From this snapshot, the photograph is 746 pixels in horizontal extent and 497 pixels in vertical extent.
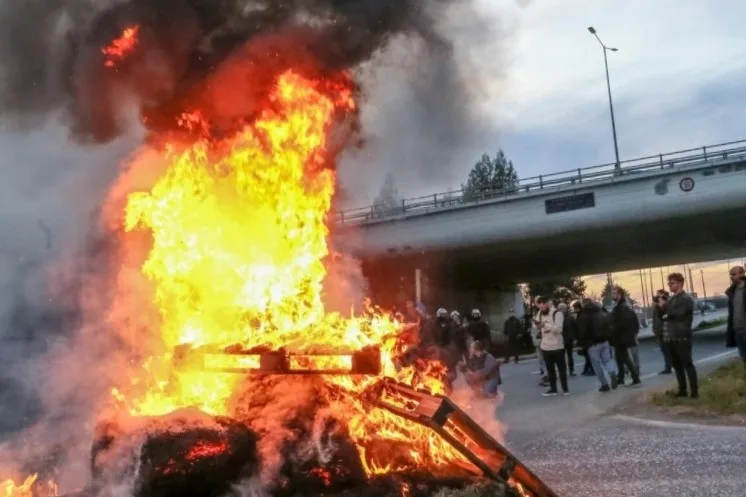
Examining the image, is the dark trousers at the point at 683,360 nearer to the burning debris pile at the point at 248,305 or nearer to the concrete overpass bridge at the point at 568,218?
the burning debris pile at the point at 248,305

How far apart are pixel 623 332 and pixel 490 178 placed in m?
42.3

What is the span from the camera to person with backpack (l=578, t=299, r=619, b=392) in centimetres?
1154

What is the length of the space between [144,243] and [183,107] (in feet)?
7.03

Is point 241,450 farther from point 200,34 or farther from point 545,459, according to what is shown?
point 200,34

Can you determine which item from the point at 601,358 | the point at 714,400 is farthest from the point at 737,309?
the point at 601,358

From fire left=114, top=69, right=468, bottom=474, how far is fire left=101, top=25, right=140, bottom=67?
0.93 m

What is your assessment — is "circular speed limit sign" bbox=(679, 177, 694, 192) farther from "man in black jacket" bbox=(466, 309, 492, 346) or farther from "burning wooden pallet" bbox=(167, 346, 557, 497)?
"burning wooden pallet" bbox=(167, 346, 557, 497)

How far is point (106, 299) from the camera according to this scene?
11.8m

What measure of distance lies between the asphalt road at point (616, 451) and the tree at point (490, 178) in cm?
638

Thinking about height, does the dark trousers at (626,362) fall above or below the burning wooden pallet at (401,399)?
below

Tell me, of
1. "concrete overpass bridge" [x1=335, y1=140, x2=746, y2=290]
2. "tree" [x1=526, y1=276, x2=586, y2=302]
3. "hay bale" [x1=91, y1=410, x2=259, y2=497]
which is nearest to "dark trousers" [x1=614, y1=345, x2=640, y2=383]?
"hay bale" [x1=91, y1=410, x2=259, y2=497]

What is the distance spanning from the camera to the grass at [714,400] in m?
8.25

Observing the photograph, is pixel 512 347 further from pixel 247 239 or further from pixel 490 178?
pixel 490 178

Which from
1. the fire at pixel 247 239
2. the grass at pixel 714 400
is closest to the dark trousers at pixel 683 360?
the grass at pixel 714 400
